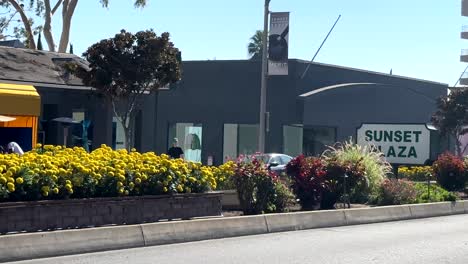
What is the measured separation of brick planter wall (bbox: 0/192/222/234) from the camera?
12203 mm

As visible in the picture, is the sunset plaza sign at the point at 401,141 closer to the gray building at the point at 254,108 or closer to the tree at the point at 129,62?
the tree at the point at 129,62

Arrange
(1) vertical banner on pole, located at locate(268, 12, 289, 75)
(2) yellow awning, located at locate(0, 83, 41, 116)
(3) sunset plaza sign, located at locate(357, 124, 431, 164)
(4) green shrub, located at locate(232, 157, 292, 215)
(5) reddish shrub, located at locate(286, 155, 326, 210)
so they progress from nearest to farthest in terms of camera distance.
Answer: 1. (4) green shrub, located at locate(232, 157, 292, 215)
2. (5) reddish shrub, located at locate(286, 155, 326, 210)
3. (2) yellow awning, located at locate(0, 83, 41, 116)
4. (3) sunset plaza sign, located at locate(357, 124, 431, 164)
5. (1) vertical banner on pole, located at locate(268, 12, 289, 75)

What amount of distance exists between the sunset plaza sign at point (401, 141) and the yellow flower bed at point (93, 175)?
11.4 metres

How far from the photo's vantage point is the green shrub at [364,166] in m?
19.5

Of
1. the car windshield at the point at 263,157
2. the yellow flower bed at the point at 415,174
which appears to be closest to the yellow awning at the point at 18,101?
the car windshield at the point at 263,157

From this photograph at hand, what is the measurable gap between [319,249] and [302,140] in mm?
28154

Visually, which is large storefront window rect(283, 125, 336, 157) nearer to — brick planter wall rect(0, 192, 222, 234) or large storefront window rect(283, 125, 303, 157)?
large storefront window rect(283, 125, 303, 157)

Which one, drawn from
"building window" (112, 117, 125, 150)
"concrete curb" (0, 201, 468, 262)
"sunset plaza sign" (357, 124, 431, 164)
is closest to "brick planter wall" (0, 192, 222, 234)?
"concrete curb" (0, 201, 468, 262)

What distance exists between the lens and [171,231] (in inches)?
544

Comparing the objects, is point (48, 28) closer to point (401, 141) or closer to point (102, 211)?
point (401, 141)

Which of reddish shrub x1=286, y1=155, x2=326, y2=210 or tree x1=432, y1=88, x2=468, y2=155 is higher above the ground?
tree x1=432, y1=88, x2=468, y2=155

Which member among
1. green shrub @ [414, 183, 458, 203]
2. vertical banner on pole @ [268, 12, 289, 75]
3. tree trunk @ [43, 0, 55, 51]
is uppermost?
tree trunk @ [43, 0, 55, 51]

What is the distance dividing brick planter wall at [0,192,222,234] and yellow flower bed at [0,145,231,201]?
7.4 inches

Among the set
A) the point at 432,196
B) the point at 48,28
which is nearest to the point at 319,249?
the point at 432,196
